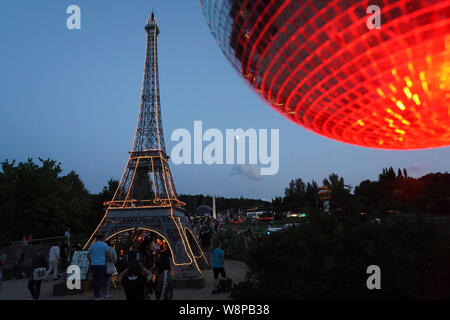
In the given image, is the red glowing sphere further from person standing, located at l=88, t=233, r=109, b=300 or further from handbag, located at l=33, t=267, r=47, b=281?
handbag, located at l=33, t=267, r=47, b=281

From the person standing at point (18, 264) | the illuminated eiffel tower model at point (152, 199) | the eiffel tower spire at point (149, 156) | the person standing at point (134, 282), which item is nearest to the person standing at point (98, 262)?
the person standing at point (134, 282)

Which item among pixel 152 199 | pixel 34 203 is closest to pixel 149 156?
pixel 152 199

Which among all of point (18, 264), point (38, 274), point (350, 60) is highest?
point (350, 60)

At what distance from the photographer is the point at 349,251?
6512mm

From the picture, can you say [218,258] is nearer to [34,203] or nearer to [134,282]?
[134,282]

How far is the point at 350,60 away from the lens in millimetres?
3484

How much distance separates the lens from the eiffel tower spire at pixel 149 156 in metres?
30.0

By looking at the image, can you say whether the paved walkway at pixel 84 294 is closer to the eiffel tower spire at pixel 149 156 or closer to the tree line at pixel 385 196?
the tree line at pixel 385 196

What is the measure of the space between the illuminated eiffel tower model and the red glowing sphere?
15.8 metres

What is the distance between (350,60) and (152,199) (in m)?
30.1

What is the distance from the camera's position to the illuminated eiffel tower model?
23.6 m

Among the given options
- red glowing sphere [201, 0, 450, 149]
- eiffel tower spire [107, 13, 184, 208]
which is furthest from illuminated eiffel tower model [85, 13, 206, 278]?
red glowing sphere [201, 0, 450, 149]

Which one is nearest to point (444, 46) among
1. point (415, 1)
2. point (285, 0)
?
point (415, 1)
